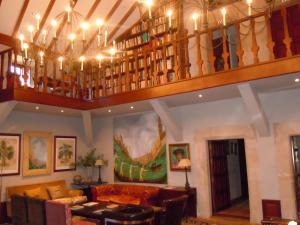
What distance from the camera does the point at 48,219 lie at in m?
4.48

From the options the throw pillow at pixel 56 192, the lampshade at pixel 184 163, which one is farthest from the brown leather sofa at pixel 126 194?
the lampshade at pixel 184 163

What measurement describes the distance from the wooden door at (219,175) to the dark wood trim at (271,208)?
1.24 meters

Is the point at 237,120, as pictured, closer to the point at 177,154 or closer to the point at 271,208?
the point at 177,154

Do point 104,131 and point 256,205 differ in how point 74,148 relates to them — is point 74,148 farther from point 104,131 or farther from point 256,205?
point 256,205

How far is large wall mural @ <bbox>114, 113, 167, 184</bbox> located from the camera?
726 cm

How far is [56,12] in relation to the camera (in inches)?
283

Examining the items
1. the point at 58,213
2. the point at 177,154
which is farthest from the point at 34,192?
the point at 177,154

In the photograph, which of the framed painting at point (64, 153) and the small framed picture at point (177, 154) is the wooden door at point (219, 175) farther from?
the framed painting at point (64, 153)

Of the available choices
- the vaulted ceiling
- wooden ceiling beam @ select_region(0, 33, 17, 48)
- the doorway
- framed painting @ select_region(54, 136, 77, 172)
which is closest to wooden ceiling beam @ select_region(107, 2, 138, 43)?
the vaulted ceiling

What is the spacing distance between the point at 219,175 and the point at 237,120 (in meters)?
1.67

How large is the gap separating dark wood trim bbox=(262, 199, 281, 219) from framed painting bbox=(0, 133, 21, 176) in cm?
563

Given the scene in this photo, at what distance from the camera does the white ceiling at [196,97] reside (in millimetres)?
5004

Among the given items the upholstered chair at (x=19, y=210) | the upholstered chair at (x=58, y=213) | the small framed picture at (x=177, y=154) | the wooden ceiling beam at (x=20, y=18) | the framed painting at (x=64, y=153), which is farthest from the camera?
the framed painting at (x=64, y=153)

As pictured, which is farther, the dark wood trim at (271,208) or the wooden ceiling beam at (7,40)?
the wooden ceiling beam at (7,40)
